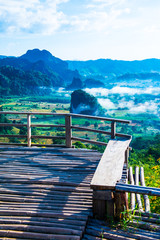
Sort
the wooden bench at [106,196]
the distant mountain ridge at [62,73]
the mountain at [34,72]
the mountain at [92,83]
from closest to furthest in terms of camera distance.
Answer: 1. the wooden bench at [106,196]
2. the mountain at [34,72]
3. the distant mountain ridge at [62,73]
4. the mountain at [92,83]

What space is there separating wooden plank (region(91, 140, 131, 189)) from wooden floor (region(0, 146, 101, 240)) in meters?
0.44

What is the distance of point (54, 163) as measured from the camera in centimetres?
537

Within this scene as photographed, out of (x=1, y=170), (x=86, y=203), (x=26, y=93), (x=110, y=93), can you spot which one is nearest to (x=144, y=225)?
(x=86, y=203)

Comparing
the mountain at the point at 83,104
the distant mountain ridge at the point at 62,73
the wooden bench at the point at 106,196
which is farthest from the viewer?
the distant mountain ridge at the point at 62,73

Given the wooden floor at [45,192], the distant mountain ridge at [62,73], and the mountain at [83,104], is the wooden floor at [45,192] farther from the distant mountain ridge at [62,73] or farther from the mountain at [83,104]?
the distant mountain ridge at [62,73]

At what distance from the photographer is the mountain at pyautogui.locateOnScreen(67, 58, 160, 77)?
17900 cm

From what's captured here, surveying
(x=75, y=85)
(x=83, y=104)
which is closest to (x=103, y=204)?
(x=83, y=104)

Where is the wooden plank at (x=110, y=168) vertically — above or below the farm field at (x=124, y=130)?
above

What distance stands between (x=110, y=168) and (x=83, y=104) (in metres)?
93.7

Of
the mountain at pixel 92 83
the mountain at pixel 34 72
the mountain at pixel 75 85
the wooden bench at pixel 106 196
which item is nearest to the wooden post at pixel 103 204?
the wooden bench at pixel 106 196

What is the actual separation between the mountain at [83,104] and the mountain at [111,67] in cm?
8030

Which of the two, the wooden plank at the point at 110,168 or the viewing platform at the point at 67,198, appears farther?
the wooden plank at the point at 110,168

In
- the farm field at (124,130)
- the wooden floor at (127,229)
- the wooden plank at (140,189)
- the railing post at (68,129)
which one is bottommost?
the farm field at (124,130)

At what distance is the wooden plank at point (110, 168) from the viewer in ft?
11.2
